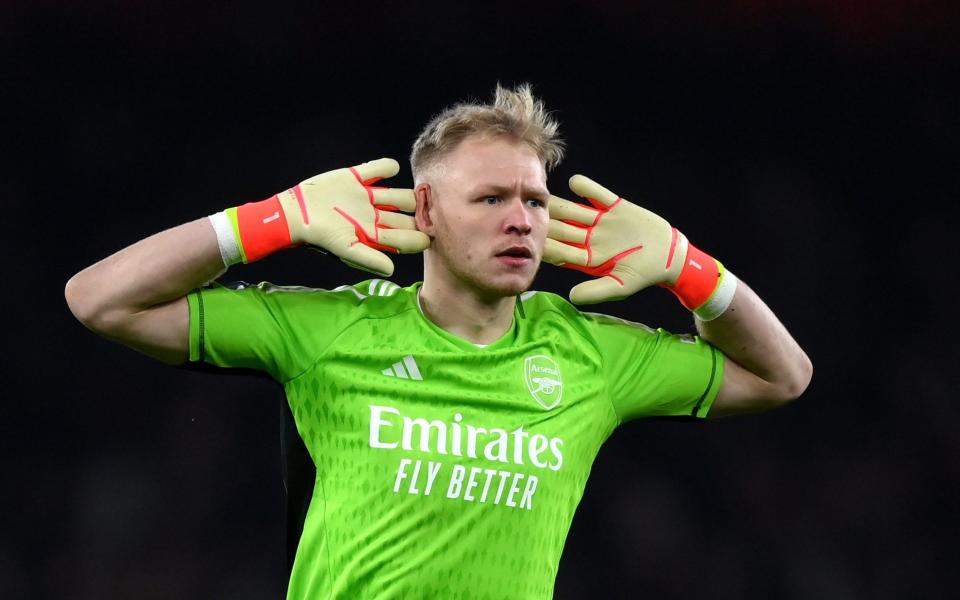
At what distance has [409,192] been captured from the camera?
2236 millimetres

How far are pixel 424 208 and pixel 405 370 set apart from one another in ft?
1.06

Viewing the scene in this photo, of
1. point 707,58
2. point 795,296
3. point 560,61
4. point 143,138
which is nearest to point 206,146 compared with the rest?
point 143,138

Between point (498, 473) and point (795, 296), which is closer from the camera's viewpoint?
point (498, 473)

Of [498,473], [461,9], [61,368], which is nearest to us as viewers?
[498,473]

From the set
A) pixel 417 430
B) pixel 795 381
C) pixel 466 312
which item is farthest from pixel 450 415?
pixel 795 381

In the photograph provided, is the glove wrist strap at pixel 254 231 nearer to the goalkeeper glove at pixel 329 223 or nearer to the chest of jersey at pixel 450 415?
the goalkeeper glove at pixel 329 223

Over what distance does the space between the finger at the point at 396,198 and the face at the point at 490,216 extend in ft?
0.14

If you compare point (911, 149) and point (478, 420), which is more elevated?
point (911, 149)

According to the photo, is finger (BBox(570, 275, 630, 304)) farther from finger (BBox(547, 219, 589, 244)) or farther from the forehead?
the forehead

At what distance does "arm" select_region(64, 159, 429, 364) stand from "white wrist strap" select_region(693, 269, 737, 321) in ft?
1.79

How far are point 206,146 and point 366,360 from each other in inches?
71.4

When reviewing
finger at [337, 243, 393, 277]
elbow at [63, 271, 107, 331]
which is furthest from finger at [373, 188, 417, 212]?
elbow at [63, 271, 107, 331]

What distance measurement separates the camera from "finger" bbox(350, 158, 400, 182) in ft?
7.09

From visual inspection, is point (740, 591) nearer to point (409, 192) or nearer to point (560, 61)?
point (560, 61)
